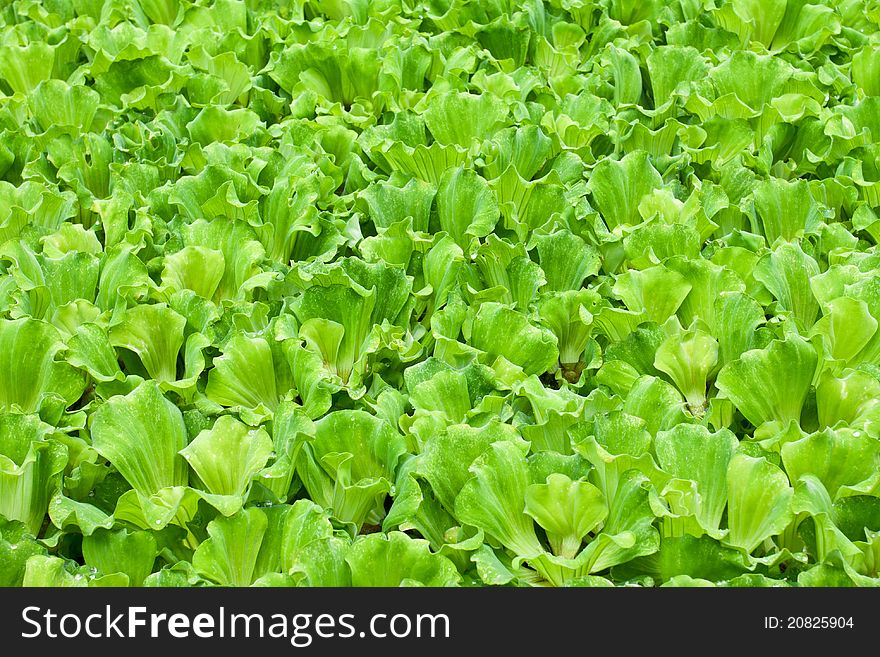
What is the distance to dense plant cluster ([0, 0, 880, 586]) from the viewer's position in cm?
150

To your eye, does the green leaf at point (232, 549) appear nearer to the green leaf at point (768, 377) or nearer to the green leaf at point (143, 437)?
the green leaf at point (143, 437)

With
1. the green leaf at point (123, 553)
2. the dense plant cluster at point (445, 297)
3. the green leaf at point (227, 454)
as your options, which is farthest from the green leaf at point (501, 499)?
the green leaf at point (123, 553)

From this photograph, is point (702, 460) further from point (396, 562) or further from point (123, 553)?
point (123, 553)

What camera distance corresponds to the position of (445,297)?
1.97m

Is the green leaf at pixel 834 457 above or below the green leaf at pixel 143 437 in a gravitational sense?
below

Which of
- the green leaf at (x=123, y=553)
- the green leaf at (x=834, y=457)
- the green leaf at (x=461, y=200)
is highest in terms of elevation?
the green leaf at (x=461, y=200)

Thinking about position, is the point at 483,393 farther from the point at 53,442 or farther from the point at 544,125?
the point at 544,125

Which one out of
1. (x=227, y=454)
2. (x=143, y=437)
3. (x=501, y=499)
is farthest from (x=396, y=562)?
(x=143, y=437)

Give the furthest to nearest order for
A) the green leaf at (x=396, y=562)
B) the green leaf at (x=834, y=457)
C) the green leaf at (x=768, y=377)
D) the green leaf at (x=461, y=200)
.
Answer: the green leaf at (x=461, y=200) → the green leaf at (x=768, y=377) → the green leaf at (x=834, y=457) → the green leaf at (x=396, y=562)

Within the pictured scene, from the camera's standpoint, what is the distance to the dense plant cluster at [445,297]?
1.50 meters

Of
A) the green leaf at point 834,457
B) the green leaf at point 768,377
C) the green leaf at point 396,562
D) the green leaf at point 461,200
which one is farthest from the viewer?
the green leaf at point 461,200

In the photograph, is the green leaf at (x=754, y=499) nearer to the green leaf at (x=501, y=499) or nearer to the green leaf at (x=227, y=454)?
the green leaf at (x=501, y=499)

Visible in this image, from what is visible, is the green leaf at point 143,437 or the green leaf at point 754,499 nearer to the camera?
the green leaf at point 754,499

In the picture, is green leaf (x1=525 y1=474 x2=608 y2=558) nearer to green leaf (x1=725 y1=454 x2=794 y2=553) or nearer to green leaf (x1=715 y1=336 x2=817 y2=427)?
green leaf (x1=725 y1=454 x2=794 y2=553)
